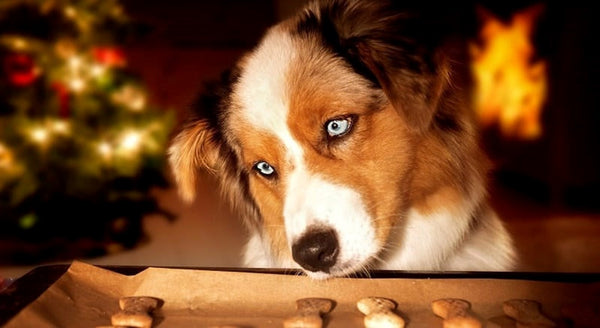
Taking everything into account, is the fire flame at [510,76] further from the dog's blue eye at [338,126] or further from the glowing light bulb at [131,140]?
the dog's blue eye at [338,126]

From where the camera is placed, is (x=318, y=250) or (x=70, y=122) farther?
(x=70, y=122)

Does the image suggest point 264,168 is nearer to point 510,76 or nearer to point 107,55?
point 107,55

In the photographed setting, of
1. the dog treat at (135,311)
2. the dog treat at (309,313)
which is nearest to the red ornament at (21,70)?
the dog treat at (135,311)

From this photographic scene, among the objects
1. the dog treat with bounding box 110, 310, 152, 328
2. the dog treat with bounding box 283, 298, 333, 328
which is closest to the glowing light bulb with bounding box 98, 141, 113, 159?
the dog treat with bounding box 110, 310, 152, 328

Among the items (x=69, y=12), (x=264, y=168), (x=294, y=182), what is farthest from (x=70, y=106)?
(x=294, y=182)

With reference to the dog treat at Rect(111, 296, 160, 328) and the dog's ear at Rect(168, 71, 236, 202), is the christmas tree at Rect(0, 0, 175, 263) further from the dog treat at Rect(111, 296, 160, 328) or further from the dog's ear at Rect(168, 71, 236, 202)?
the dog treat at Rect(111, 296, 160, 328)
